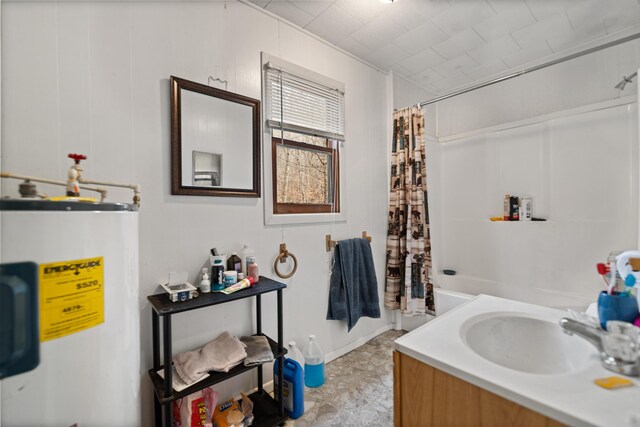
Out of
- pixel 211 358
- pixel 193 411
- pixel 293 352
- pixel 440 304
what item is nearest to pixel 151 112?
pixel 211 358

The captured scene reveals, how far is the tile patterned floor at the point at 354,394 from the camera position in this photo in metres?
1.46

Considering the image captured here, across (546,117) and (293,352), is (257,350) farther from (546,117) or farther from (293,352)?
(546,117)

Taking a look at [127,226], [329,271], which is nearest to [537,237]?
[329,271]

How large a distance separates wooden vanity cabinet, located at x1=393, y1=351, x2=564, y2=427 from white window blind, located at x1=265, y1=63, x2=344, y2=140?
147 cm

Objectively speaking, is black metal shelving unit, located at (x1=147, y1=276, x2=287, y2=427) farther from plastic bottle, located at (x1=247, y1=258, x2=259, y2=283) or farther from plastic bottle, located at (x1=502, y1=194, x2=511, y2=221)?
plastic bottle, located at (x1=502, y1=194, x2=511, y2=221)

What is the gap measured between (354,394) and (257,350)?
0.74 metres

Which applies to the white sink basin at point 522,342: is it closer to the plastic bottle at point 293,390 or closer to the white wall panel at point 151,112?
the plastic bottle at point 293,390

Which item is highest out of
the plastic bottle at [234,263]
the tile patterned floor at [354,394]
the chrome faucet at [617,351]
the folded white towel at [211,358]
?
the plastic bottle at [234,263]

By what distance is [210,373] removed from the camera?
1.21m

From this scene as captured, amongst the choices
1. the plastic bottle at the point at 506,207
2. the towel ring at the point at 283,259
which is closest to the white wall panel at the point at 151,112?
the towel ring at the point at 283,259

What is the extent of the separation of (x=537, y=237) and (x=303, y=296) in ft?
6.95

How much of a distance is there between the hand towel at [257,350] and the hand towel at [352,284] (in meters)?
0.66

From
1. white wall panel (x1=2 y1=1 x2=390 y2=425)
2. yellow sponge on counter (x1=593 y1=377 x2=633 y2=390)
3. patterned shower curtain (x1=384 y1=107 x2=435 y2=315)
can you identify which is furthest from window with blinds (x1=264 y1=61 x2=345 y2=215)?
yellow sponge on counter (x1=593 y1=377 x2=633 y2=390)

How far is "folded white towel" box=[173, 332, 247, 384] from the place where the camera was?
1164mm
